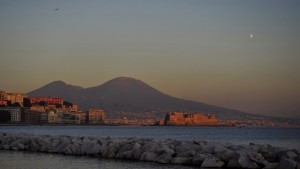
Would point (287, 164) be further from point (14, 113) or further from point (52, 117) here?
point (14, 113)

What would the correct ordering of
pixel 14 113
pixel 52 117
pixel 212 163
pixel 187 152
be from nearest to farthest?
pixel 212 163 < pixel 187 152 < pixel 14 113 < pixel 52 117

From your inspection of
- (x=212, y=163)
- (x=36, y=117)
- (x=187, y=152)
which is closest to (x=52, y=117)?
(x=36, y=117)

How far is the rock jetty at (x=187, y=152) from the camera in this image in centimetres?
1645

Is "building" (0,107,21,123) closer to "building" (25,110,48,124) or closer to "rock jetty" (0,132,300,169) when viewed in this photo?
"building" (25,110,48,124)

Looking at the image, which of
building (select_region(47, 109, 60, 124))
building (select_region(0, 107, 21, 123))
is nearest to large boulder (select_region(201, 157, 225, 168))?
building (select_region(0, 107, 21, 123))

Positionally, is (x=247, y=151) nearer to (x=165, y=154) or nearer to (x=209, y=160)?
(x=209, y=160)

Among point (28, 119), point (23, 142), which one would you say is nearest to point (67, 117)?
point (28, 119)

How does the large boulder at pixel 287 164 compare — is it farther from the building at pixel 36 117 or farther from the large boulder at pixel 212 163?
the building at pixel 36 117

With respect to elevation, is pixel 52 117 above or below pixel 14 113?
below

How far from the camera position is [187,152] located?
738 inches

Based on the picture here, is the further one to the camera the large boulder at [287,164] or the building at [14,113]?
the building at [14,113]

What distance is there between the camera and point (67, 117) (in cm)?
17938

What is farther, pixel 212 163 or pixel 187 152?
pixel 187 152

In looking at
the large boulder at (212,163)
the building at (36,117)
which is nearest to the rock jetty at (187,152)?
the large boulder at (212,163)
